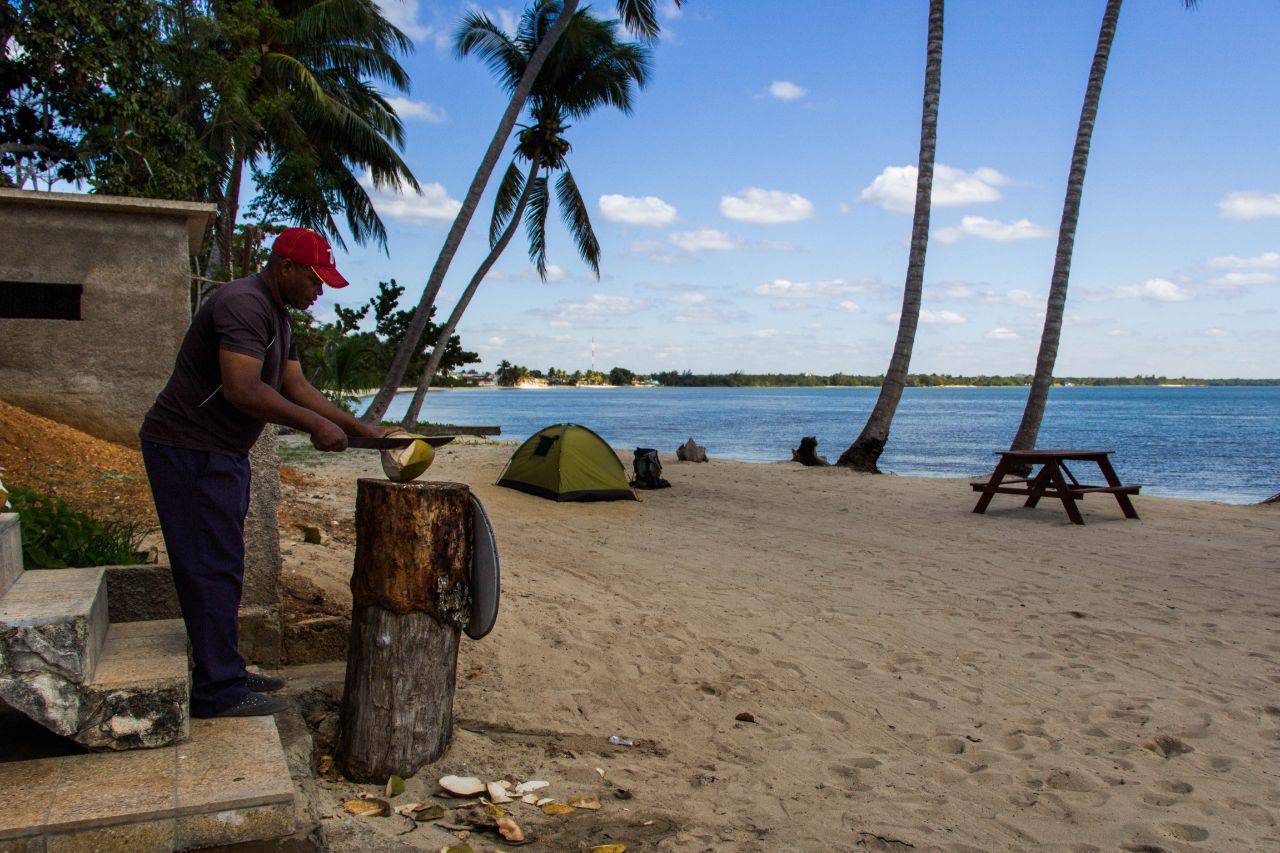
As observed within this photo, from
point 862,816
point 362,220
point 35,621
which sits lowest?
point 862,816

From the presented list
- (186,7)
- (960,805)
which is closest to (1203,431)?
(186,7)

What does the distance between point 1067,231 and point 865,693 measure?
12904 mm

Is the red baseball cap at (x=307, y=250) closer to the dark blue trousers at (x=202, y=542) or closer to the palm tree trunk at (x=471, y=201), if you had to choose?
the dark blue trousers at (x=202, y=542)

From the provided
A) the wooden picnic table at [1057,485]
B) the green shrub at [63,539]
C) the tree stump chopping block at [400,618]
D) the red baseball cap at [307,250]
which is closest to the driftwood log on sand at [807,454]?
the wooden picnic table at [1057,485]

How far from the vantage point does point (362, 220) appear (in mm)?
26172

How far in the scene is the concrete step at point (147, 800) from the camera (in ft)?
7.91

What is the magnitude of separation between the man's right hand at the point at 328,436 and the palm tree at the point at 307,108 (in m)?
18.3

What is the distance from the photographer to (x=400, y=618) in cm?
355

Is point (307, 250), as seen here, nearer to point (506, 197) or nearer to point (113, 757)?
point (113, 757)

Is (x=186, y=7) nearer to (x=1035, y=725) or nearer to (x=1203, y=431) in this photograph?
(x=1035, y=725)

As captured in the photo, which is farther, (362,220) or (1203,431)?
(1203,431)

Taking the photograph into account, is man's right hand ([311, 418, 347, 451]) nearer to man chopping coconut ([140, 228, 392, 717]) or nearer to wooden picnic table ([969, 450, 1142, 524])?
man chopping coconut ([140, 228, 392, 717])

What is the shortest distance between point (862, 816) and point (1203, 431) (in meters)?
51.2

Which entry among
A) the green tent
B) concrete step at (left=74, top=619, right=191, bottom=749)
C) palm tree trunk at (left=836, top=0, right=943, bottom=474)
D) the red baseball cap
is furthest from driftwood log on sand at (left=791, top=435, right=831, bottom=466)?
concrete step at (left=74, top=619, right=191, bottom=749)
